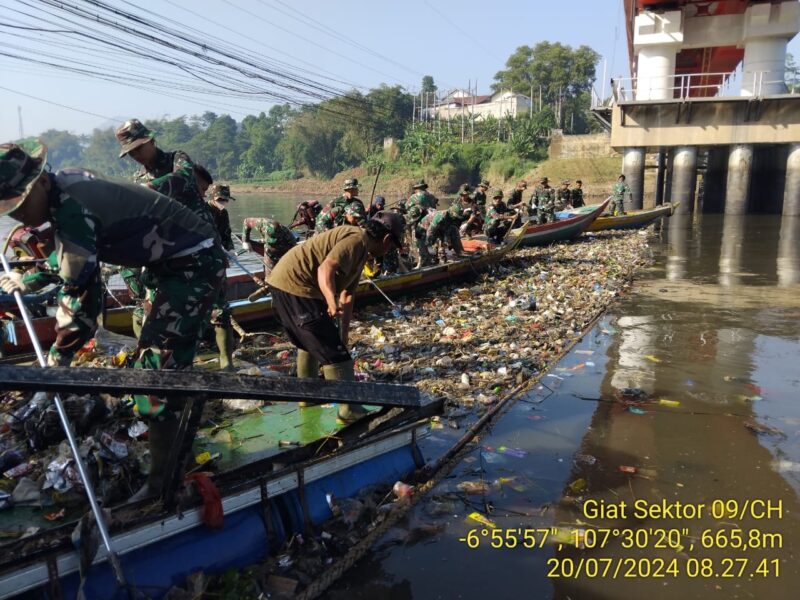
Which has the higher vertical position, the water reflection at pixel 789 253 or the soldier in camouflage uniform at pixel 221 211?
the soldier in camouflage uniform at pixel 221 211

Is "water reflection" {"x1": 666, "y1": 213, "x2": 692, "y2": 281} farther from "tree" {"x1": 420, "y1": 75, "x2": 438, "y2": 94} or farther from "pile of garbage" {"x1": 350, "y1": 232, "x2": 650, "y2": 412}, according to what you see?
"tree" {"x1": 420, "y1": 75, "x2": 438, "y2": 94}

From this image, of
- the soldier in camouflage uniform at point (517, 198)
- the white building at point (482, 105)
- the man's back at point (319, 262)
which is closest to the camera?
the man's back at point (319, 262)

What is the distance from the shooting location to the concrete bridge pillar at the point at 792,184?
23562 mm

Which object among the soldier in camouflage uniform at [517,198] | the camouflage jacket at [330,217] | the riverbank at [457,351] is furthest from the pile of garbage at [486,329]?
the soldier in camouflage uniform at [517,198]

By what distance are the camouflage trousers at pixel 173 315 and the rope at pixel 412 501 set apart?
1.09 meters

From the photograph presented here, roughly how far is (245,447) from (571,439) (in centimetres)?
240

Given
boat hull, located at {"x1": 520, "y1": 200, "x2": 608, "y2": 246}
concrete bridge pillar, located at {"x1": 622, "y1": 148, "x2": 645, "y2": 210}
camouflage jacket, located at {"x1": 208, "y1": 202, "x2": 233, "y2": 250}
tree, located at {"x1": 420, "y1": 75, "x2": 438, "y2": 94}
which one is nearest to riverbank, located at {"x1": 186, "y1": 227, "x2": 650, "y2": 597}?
camouflage jacket, located at {"x1": 208, "y1": 202, "x2": 233, "y2": 250}

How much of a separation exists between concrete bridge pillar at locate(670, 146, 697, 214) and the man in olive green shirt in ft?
80.8

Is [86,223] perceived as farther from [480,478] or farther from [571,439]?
[571,439]

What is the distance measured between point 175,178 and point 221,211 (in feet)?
7.57

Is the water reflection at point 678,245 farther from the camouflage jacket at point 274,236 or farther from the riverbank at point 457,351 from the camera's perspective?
the camouflage jacket at point 274,236

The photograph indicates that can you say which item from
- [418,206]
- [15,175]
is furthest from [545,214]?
[15,175]

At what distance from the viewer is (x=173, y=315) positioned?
2842 mm

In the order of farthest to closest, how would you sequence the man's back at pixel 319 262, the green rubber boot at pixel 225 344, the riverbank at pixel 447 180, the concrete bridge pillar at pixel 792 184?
1. the riverbank at pixel 447 180
2. the concrete bridge pillar at pixel 792 184
3. the green rubber boot at pixel 225 344
4. the man's back at pixel 319 262
